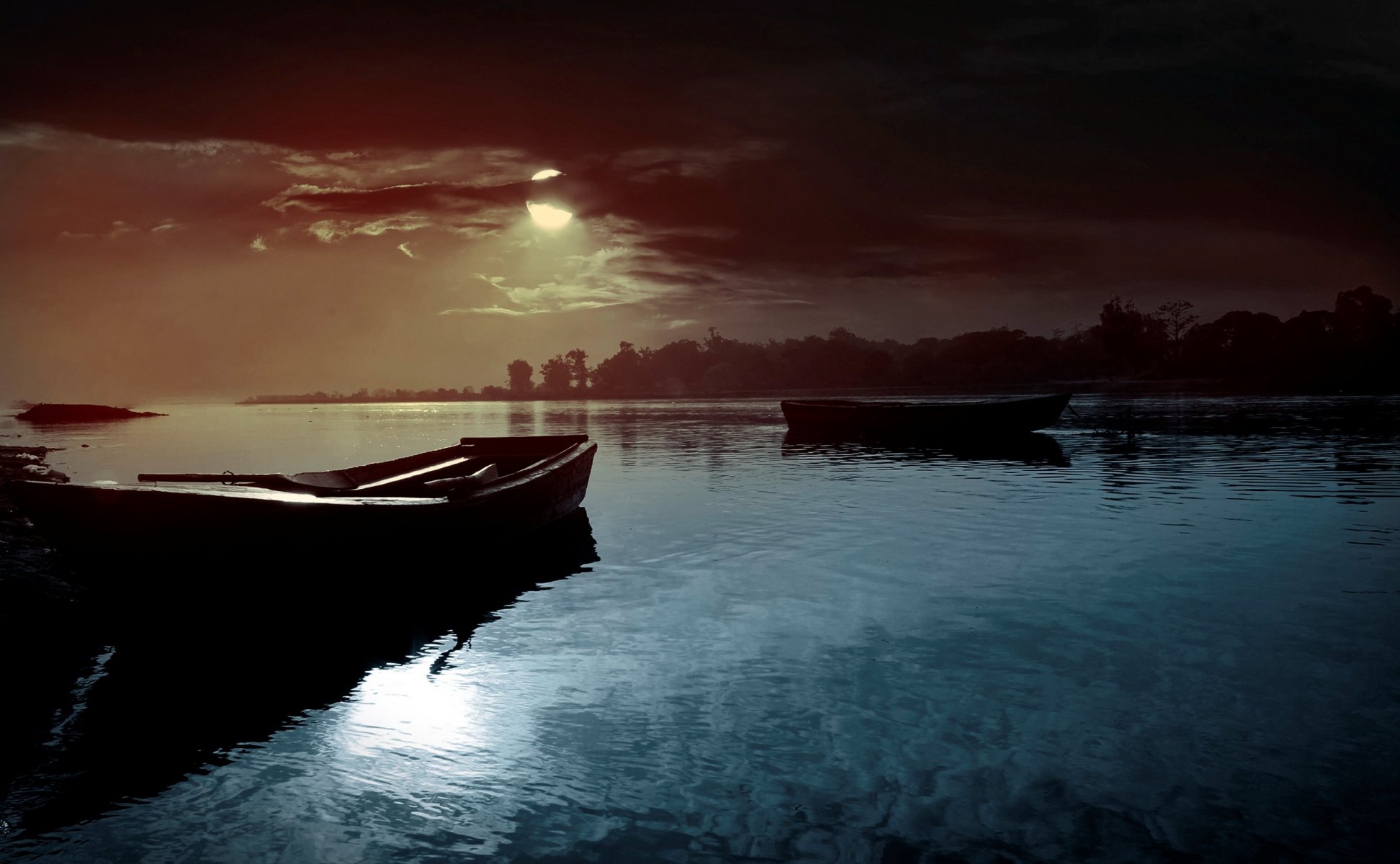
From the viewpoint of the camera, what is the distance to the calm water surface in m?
6.26

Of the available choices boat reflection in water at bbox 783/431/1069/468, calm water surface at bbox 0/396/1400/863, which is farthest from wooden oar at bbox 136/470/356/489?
boat reflection in water at bbox 783/431/1069/468

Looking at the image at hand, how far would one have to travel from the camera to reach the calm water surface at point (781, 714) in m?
6.26

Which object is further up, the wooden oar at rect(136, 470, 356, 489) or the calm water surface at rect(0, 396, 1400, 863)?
the wooden oar at rect(136, 470, 356, 489)

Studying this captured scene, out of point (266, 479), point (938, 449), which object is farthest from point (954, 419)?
point (266, 479)

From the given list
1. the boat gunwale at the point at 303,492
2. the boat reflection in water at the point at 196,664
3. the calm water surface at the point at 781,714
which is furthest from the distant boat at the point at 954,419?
the boat reflection in water at the point at 196,664

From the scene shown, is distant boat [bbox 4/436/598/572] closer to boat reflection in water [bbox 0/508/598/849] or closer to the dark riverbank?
boat reflection in water [bbox 0/508/598/849]

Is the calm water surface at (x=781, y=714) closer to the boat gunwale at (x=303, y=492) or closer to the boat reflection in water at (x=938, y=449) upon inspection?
the boat gunwale at (x=303, y=492)

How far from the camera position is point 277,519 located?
11102 millimetres

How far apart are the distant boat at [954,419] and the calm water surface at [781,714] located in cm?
3274

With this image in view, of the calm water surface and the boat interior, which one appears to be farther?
the boat interior

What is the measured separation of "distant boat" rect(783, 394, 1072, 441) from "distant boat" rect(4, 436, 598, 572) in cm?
3795

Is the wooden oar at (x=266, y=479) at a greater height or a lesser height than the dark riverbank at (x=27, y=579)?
greater

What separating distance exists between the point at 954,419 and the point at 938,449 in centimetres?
462

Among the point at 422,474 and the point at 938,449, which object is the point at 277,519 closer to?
the point at 422,474
